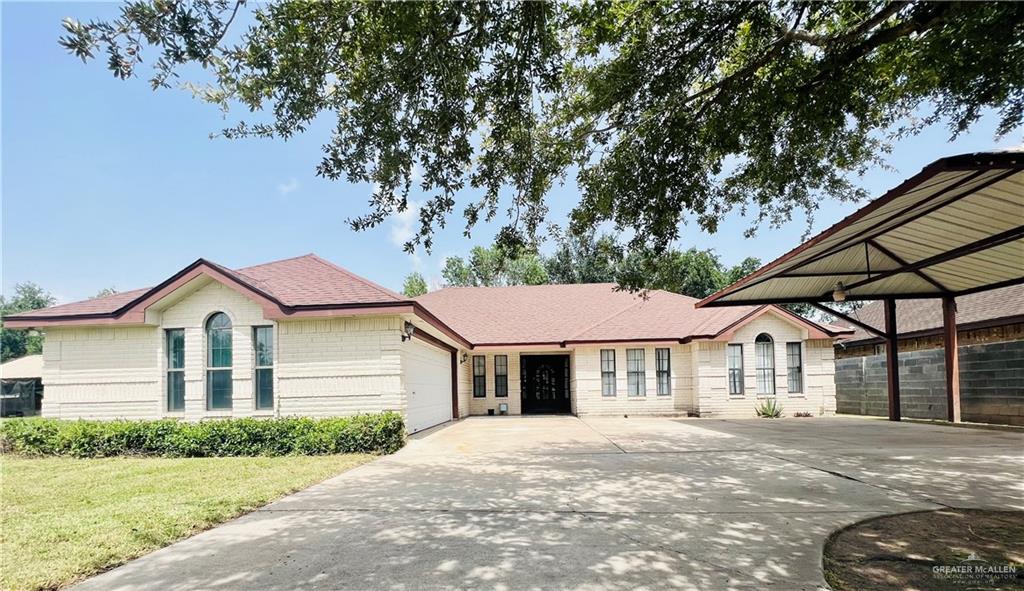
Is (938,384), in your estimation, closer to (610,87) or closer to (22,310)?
(610,87)

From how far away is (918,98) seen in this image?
791 centimetres

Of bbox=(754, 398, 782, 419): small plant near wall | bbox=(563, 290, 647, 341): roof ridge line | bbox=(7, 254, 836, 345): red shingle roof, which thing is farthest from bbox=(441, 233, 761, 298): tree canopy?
bbox=(754, 398, 782, 419): small plant near wall

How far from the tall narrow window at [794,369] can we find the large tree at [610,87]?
951 centimetres

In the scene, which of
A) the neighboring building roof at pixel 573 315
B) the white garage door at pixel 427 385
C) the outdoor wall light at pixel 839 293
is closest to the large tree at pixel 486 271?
the neighboring building roof at pixel 573 315

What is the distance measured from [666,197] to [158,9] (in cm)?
630

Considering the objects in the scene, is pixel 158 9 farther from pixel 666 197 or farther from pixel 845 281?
pixel 845 281

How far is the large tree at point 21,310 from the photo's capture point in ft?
169

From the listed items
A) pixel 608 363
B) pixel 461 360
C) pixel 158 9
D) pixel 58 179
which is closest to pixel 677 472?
pixel 158 9

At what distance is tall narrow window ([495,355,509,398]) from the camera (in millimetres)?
20234

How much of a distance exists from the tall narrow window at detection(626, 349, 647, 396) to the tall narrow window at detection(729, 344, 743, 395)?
9.50 ft

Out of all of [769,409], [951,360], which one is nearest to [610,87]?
[951,360]

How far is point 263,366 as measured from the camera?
1145 cm

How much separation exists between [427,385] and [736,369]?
10.6 m

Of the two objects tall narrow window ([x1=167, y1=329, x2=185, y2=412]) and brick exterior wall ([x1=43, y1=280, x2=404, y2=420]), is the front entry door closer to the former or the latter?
brick exterior wall ([x1=43, y1=280, x2=404, y2=420])
